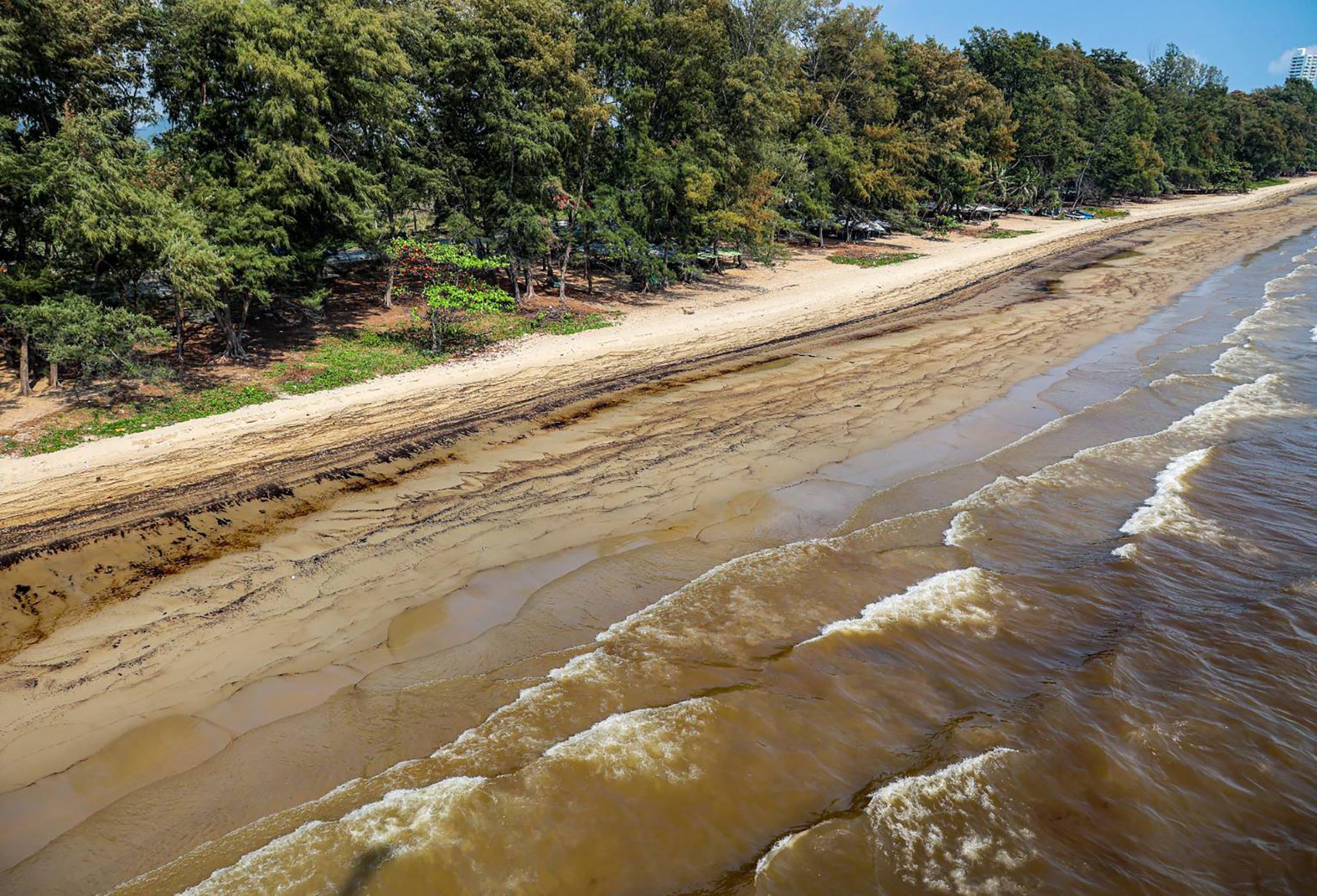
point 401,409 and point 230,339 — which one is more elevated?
point 230,339

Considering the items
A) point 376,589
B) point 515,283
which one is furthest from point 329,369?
point 376,589

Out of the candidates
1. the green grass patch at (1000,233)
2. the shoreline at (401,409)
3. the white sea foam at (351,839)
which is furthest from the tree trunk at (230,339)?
the green grass patch at (1000,233)

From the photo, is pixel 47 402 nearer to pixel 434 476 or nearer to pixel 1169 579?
pixel 434 476

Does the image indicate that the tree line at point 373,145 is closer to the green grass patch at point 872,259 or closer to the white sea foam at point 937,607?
the green grass patch at point 872,259

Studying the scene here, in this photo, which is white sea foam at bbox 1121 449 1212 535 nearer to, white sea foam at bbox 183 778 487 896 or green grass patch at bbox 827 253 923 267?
white sea foam at bbox 183 778 487 896

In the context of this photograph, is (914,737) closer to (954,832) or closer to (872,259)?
(954,832)

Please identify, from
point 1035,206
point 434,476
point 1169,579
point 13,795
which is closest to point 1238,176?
point 1035,206
